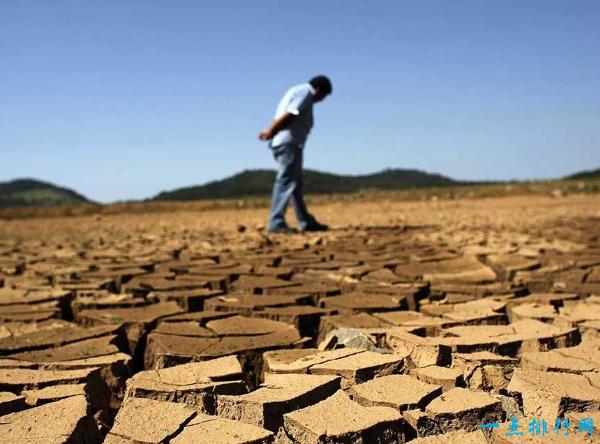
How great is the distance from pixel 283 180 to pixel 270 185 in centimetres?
2450

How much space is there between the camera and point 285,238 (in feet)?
18.9

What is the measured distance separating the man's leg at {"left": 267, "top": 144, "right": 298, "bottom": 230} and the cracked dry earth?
6.03 feet

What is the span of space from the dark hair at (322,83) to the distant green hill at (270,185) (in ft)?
69.2

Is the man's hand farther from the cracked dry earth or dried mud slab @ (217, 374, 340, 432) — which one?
dried mud slab @ (217, 374, 340, 432)

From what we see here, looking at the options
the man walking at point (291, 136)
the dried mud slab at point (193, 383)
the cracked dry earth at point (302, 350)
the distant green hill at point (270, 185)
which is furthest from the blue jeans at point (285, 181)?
the distant green hill at point (270, 185)

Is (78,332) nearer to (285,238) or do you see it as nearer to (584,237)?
(285,238)

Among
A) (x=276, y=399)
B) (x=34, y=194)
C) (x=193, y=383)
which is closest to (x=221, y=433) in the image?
(x=276, y=399)

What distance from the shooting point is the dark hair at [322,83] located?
5746mm

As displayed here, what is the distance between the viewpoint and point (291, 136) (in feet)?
19.2


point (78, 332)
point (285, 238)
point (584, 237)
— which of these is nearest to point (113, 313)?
point (78, 332)

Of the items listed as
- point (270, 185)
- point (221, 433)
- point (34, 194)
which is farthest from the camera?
point (34, 194)

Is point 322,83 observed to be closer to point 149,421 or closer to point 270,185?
point 149,421

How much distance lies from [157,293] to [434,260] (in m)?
1.99

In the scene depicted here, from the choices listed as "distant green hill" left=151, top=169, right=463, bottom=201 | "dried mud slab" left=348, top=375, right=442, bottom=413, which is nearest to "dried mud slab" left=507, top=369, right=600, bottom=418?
"dried mud slab" left=348, top=375, right=442, bottom=413
